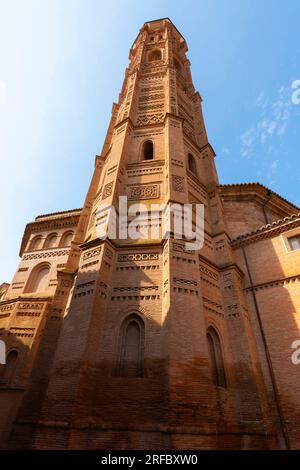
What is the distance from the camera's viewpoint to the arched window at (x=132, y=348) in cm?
686

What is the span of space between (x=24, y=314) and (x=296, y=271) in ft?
35.2

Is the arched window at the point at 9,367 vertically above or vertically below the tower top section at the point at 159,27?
below

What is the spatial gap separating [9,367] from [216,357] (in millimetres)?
7882

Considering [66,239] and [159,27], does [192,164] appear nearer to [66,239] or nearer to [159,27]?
[66,239]

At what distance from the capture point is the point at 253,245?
1128 centimetres

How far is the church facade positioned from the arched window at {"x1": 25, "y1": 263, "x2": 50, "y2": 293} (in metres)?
0.17

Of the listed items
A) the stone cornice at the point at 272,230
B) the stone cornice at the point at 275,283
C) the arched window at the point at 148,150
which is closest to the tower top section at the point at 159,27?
the arched window at the point at 148,150

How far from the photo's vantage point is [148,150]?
43.4ft

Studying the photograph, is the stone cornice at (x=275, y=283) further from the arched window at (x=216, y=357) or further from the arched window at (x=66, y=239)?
the arched window at (x=66, y=239)

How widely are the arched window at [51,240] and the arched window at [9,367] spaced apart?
264 inches

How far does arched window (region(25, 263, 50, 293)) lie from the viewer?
1429 centimetres

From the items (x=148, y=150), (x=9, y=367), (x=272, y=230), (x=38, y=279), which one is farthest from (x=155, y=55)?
(x=9, y=367)

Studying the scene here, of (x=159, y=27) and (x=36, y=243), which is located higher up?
(x=159, y=27)

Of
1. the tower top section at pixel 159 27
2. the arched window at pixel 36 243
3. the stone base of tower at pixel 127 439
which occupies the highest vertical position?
the tower top section at pixel 159 27
